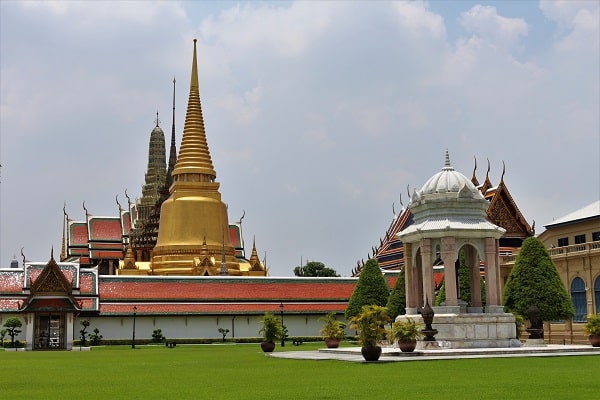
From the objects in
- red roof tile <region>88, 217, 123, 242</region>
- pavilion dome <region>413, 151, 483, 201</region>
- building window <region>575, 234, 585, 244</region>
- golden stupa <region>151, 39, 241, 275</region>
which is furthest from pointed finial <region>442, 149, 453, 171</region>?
red roof tile <region>88, 217, 123, 242</region>

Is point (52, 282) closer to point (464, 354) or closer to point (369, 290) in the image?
point (369, 290)

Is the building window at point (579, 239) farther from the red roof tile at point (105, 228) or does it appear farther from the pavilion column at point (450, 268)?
the red roof tile at point (105, 228)

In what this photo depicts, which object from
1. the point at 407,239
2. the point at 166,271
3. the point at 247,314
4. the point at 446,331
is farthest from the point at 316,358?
the point at 166,271

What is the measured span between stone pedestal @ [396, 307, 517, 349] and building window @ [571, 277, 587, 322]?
17.5 m

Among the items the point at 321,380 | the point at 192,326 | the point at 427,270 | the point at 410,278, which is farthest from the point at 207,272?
the point at 321,380

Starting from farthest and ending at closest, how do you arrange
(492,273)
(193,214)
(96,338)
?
(193,214) < (96,338) < (492,273)

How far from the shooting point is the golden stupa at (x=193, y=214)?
2650 inches

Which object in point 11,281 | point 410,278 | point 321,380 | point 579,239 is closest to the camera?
point 321,380

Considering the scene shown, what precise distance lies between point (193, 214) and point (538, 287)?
36.8 m

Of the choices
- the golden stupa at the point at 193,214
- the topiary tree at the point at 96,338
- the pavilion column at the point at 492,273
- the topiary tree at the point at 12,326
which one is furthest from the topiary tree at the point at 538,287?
the golden stupa at the point at 193,214

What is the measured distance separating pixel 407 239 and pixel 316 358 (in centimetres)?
741

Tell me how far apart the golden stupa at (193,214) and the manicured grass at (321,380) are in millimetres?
42281

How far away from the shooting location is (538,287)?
3738 cm

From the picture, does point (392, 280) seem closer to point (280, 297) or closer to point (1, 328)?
point (280, 297)
